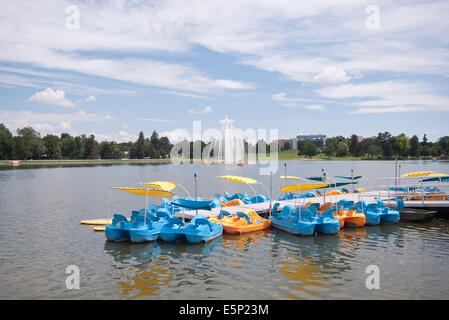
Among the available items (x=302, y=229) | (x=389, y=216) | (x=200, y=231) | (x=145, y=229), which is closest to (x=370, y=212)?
(x=389, y=216)

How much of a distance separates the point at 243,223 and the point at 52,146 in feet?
499

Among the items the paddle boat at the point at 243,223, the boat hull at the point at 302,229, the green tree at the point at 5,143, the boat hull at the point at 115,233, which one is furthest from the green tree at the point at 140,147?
the boat hull at the point at 302,229

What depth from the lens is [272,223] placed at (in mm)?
26578

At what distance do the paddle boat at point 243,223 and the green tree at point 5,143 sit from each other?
144 metres

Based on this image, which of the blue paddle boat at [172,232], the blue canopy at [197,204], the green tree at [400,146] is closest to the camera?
the blue paddle boat at [172,232]

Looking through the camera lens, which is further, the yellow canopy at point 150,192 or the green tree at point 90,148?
the green tree at point 90,148

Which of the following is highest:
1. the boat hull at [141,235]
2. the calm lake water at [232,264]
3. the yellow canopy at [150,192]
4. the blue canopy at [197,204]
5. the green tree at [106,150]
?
the green tree at [106,150]

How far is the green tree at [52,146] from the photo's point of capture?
15462 centimetres

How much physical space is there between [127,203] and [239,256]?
25098mm

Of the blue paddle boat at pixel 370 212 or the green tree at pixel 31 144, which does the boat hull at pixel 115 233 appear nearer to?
the blue paddle boat at pixel 370 212

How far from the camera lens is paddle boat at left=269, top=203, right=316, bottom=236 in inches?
925

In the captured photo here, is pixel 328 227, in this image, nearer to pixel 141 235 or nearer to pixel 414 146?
pixel 141 235
